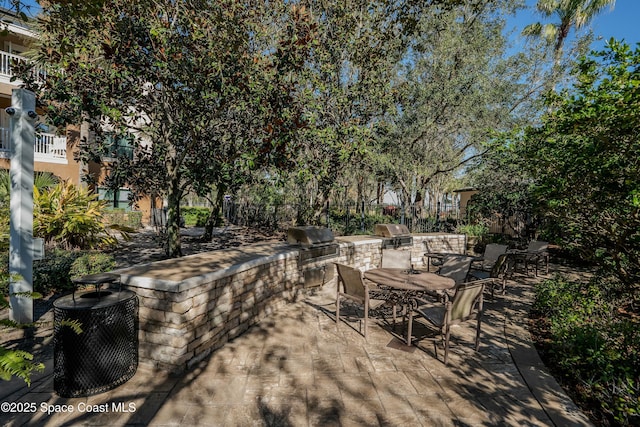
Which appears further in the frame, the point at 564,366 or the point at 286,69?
the point at 286,69

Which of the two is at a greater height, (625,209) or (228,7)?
(228,7)

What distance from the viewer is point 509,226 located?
45.6ft

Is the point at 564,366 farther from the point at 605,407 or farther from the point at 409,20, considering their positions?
the point at 409,20

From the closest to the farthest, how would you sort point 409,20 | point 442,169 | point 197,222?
1. point 409,20
2. point 442,169
3. point 197,222

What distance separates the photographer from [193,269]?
401 cm

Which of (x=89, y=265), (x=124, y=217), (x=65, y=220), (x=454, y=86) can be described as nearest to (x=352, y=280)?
(x=89, y=265)

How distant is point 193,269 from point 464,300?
343cm

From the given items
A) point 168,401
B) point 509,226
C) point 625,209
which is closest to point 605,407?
point 625,209

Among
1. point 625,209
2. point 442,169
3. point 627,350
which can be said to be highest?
point 442,169

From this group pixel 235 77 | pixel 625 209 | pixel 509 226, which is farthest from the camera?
Answer: pixel 509 226

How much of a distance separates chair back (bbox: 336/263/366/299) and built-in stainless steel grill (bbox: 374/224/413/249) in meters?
3.94

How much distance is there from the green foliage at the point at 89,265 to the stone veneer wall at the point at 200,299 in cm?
227

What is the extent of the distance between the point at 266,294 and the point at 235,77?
4390 mm

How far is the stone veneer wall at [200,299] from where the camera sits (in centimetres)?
332
